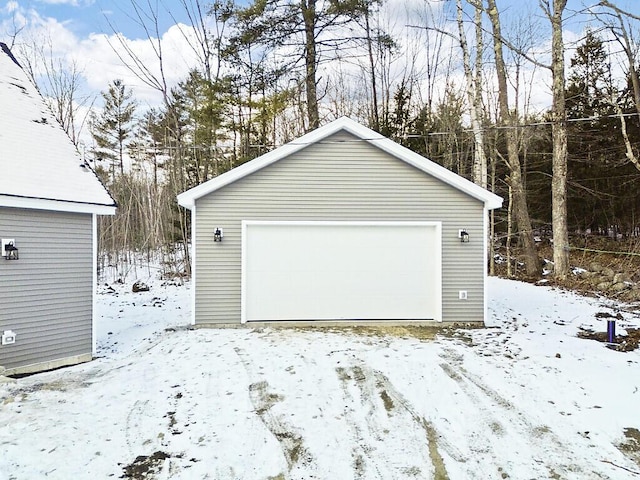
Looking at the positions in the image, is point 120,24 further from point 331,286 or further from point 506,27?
point 506,27

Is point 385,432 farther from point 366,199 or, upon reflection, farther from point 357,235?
point 366,199

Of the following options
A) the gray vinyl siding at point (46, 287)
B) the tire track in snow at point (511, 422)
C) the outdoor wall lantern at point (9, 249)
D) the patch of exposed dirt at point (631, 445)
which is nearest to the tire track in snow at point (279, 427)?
the tire track in snow at point (511, 422)

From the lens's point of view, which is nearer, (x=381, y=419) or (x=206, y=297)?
(x=381, y=419)

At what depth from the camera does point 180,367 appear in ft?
19.0

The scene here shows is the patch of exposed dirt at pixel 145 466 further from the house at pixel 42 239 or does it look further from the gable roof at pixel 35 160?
the gable roof at pixel 35 160

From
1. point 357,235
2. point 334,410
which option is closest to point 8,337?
point 334,410

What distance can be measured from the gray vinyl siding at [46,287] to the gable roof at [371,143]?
1878 millimetres

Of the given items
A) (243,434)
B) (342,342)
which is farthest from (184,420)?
(342,342)

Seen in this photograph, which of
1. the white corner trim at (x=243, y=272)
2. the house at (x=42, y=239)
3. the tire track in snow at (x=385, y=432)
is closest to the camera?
the tire track in snow at (x=385, y=432)

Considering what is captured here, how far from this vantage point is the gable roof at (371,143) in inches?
307

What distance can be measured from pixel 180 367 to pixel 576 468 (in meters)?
4.53

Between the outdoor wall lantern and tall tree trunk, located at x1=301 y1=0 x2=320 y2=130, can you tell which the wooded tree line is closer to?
tall tree trunk, located at x1=301 y1=0 x2=320 y2=130

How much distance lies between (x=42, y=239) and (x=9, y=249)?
0.50m

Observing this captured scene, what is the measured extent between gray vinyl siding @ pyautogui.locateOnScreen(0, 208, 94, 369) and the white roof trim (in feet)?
0.49
